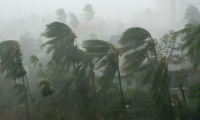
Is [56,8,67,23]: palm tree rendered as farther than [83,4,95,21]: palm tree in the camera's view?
No

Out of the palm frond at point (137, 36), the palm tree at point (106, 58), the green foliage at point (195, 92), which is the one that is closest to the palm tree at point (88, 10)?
the green foliage at point (195, 92)

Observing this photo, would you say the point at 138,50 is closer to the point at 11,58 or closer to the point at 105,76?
the point at 105,76

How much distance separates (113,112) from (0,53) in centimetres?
833

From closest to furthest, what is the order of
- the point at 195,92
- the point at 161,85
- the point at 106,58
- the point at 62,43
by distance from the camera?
the point at 161,85
the point at 106,58
the point at 62,43
the point at 195,92

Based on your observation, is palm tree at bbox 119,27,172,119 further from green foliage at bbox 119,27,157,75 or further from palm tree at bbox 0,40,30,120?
palm tree at bbox 0,40,30,120

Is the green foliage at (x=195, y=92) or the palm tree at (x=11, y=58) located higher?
the palm tree at (x=11, y=58)

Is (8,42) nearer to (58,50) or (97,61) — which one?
(58,50)

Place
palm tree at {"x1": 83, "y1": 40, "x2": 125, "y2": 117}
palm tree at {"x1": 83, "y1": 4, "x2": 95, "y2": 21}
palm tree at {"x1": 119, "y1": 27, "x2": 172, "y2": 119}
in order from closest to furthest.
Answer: palm tree at {"x1": 119, "y1": 27, "x2": 172, "y2": 119} < palm tree at {"x1": 83, "y1": 40, "x2": 125, "y2": 117} < palm tree at {"x1": 83, "y1": 4, "x2": 95, "y2": 21}

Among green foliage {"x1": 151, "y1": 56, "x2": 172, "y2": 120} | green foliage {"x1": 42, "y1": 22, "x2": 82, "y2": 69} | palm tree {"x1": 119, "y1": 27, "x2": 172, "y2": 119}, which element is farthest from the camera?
green foliage {"x1": 42, "y1": 22, "x2": 82, "y2": 69}

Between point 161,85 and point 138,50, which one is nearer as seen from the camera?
point 161,85

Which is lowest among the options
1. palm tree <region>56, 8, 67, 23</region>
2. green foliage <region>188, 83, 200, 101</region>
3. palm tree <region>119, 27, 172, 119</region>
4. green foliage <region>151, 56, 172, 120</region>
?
green foliage <region>188, 83, 200, 101</region>

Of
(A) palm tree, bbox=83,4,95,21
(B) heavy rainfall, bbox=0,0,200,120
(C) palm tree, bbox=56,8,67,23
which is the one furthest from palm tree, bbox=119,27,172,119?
(A) palm tree, bbox=83,4,95,21

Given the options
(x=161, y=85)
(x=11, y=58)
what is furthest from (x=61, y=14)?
(x=161, y=85)

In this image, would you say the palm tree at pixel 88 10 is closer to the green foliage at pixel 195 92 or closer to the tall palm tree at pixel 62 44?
the green foliage at pixel 195 92
